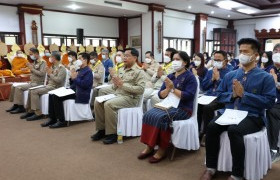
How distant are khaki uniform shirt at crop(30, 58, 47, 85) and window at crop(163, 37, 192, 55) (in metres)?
7.37

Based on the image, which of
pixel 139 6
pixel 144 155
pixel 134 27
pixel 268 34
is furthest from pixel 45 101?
pixel 268 34

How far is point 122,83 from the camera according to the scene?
313 centimetres

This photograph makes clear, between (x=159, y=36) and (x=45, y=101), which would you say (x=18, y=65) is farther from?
(x=159, y=36)

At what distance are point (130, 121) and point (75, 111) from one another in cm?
114

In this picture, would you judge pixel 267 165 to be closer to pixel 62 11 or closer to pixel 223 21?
pixel 62 11

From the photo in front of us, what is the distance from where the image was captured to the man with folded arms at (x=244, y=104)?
2.05 meters

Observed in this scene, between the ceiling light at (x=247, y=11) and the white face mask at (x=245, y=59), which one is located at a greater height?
the ceiling light at (x=247, y=11)

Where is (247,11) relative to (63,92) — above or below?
above

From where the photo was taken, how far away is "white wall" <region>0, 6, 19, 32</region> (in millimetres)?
8297

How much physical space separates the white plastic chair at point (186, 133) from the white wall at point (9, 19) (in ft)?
25.5

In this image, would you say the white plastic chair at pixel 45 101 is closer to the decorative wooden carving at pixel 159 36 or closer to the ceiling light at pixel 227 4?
the decorative wooden carving at pixel 159 36

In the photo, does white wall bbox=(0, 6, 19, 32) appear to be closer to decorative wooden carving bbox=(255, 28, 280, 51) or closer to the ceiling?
the ceiling

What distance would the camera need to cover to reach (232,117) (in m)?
2.15

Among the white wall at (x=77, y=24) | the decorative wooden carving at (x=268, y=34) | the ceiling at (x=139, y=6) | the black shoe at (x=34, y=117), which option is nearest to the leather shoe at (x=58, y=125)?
the black shoe at (x=34, y=117)
